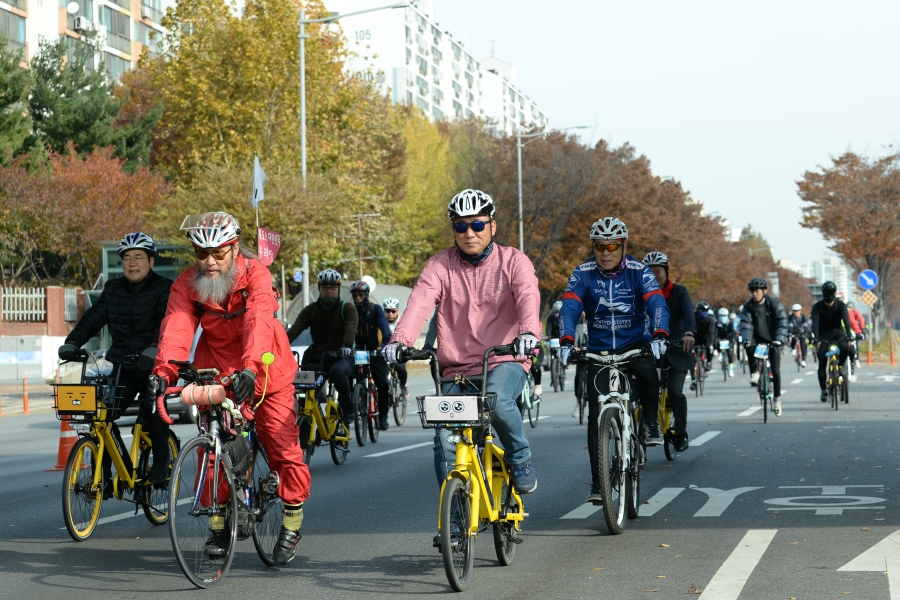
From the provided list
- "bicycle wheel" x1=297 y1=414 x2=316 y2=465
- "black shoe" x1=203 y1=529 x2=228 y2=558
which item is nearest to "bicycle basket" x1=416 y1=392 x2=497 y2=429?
"black shoe" x1=203 y1=529 x2=228 y2=558

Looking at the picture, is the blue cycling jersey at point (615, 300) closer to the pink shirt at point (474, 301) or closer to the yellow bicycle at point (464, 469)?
the pink shirt at point (474, 301)

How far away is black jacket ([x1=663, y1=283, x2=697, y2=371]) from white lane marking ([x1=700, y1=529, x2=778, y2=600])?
407cm

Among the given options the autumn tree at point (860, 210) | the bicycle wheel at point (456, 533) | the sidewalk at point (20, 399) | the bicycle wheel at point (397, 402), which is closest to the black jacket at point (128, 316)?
the bicycle wheel at point (456, 533)

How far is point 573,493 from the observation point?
1001 cm

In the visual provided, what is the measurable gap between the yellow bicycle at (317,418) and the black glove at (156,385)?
4.78 m

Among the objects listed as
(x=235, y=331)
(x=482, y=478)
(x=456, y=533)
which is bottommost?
(x=456, y=533)

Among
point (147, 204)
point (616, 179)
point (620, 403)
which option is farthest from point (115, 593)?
point (616, 179)

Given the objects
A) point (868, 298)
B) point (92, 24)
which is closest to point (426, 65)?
point (92, 24)

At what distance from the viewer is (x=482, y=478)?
6.45m

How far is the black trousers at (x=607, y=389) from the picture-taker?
8359 mm

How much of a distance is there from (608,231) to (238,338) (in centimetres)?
294

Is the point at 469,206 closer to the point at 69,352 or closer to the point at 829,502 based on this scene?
the point at 69,352

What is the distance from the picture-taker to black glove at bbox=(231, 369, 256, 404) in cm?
630

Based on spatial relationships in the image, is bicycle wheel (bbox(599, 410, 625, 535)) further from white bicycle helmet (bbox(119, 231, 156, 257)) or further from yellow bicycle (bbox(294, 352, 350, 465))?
yellow bicycle (bbox(294, 352, 350, 465))
